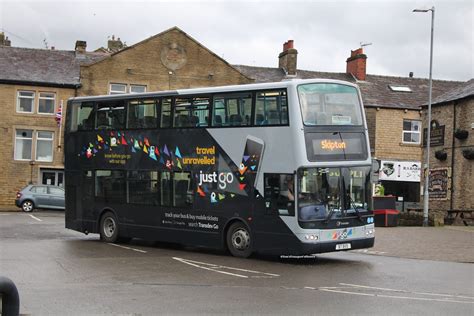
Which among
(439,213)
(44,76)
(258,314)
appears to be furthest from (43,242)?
(44,76)

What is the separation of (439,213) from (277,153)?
18.9 metres

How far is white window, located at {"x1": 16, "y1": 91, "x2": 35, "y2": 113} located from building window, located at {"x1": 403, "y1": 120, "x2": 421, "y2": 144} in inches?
1020

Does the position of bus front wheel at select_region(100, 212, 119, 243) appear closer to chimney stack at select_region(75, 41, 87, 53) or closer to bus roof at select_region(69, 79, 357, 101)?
bus roof at select_region(69, 79, 357, 101)

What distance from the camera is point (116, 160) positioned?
18.7m

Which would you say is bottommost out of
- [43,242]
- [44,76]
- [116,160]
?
[43,242]

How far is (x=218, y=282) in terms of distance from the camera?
1154cm

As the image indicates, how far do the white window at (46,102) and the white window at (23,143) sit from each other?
5.38ft

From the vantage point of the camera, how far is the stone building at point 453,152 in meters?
29.9

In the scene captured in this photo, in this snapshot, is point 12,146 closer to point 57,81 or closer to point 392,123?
point 57,81

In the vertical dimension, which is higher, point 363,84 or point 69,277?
point 363,84

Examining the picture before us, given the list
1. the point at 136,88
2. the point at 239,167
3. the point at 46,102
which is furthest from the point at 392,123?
the point at 239,167

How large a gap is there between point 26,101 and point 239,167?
Result: 2859cm

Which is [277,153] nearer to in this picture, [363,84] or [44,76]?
[44,76]

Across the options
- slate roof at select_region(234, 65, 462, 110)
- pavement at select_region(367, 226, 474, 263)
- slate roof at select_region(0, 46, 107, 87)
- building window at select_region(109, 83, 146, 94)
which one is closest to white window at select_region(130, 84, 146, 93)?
building window at select_region(109, 83, 146, 94)
